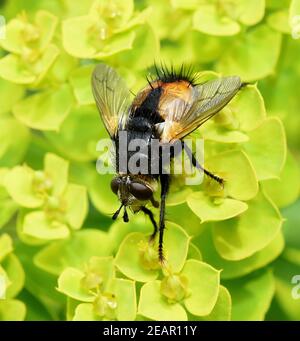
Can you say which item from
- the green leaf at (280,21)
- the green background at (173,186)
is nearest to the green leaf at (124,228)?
the green background at (173,186)

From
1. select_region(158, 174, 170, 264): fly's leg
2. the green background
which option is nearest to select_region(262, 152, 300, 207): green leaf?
the green background

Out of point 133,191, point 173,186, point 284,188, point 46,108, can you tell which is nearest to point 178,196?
point 173,186

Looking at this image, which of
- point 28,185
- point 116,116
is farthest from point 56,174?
point 116,116

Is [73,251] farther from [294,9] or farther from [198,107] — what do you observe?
[294,9]

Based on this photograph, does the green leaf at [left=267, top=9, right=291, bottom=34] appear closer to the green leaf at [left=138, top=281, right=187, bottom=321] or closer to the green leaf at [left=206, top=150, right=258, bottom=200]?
the green leaf at [left=206, top=150, right=258, bottom=200]

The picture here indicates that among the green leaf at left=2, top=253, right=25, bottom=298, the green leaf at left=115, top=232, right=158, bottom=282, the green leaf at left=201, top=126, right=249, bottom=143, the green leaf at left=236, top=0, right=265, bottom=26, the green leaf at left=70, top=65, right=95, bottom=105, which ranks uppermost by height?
the green leaf at left=236, top=0, right=265, bottom=26
